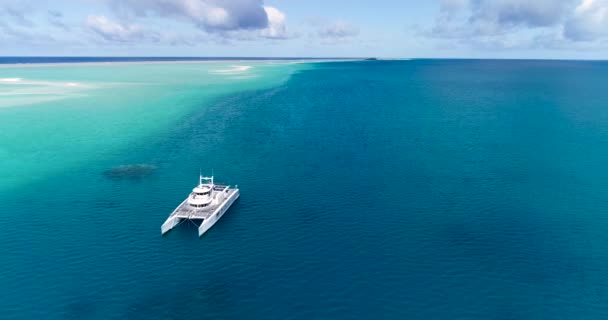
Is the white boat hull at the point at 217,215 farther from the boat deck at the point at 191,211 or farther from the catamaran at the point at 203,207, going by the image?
the boat deck at the point at 191,211

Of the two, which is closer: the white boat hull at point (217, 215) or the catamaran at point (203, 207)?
the white boat hull at point (217, 215)

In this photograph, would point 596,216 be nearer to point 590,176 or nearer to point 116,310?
point 590,176

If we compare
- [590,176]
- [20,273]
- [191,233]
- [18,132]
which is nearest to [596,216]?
[590,176]

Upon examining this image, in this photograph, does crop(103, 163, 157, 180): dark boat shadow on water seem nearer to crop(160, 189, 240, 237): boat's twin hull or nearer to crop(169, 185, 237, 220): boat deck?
crop(169, 185, 237, 220): boat deck

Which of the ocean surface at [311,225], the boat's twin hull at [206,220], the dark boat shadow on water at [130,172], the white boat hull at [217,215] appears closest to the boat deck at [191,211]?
the boat's twin hull at [206,220]

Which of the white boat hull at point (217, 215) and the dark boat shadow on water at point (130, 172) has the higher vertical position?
the dark boat shadow on water at point (130, 172)
